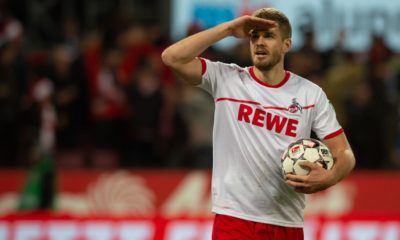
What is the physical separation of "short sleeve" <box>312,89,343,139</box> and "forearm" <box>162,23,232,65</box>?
2.43ft

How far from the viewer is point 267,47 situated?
19.7 ft

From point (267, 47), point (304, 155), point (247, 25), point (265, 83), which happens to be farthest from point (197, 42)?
point (304, 155)

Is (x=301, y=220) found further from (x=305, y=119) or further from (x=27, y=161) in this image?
(x=27, y=161)

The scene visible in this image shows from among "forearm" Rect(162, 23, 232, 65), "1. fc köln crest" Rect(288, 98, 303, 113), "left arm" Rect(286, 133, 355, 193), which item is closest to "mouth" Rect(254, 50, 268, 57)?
"forearm" Rect(162, 23, 232, 65)

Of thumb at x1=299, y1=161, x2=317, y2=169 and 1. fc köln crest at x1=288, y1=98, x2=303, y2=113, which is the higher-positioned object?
1. fc köln crest at x1=288, y1=98, x2=303, y2=113

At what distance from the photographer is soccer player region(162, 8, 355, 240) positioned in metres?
6.07

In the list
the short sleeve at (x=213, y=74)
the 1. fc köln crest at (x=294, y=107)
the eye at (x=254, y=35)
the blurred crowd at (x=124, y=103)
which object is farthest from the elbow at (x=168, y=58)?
the blurred crowd at (x=124, y=103)

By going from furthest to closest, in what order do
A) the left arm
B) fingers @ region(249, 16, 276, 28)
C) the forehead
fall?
the forehead → fingers @ region(249, 16, 276, 28) → the left arm

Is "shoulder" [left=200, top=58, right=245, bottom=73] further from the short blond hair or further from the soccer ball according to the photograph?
the soccer ball

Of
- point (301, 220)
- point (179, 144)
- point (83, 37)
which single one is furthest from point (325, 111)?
point (83, 37)

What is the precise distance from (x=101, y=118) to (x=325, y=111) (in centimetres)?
605

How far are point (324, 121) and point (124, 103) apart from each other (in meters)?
6.01

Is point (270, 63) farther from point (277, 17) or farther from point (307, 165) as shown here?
point (307, 165)

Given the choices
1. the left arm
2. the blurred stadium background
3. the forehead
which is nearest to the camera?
the left arm
